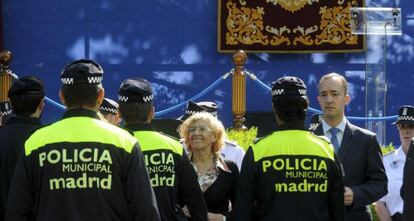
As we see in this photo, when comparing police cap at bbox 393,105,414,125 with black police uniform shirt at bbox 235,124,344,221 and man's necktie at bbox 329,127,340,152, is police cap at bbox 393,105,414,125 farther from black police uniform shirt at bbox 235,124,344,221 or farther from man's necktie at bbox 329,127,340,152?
black police uniform shirt at bbox 235,124,344,221

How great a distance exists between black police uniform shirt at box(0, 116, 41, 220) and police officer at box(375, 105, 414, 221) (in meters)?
2.86

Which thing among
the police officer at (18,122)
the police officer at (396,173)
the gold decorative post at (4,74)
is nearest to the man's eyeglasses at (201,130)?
the police officer at (18,122)

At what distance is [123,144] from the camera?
2941 mm

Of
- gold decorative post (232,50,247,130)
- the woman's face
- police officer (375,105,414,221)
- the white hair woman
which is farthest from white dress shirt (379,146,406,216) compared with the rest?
gold decorative post (232,50,247,130)

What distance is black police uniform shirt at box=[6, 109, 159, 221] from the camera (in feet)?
9.48

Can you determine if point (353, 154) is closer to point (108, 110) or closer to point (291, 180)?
point (291, 180)

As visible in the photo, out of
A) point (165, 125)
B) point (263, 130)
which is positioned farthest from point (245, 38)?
point (165, 125)

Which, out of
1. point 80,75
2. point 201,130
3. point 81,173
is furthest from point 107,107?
point 81,173

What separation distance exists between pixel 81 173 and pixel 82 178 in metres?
0.02

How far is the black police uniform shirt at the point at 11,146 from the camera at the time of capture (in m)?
3.55

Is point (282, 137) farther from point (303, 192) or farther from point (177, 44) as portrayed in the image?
point (177, 44)

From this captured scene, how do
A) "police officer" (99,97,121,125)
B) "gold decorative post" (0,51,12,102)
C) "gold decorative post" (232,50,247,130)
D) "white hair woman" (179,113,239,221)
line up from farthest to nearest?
"gold decorative post" (0,51,12,102) → "gold decorative post" (232,50,247,130) → "police officer" (99,97,121,125) → "white hair woman" (179,113,239,221)

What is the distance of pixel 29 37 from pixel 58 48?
0.42 metres

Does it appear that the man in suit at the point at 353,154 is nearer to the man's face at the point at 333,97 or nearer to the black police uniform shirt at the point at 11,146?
the man's face at the point at 333,97
